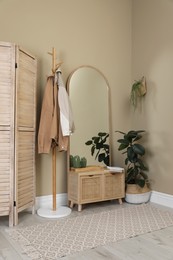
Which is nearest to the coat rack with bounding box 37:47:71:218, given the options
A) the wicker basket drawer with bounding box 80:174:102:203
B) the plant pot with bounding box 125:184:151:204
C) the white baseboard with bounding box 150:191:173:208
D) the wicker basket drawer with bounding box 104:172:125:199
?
the wicker basket drawer with bounding box 80:174:102:203

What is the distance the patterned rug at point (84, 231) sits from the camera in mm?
2104

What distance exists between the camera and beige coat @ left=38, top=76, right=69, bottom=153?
3021mm

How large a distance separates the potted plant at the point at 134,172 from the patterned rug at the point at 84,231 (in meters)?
0.36

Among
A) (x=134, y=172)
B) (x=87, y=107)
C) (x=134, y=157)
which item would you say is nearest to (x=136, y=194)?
(x=134, y=172)

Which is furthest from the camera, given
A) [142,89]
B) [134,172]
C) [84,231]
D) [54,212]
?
[142,89]

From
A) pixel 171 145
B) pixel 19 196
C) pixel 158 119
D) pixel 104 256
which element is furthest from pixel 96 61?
pixel 104 256

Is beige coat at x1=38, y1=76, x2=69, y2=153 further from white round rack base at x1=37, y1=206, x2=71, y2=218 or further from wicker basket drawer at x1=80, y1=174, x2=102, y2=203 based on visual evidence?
white round rack base at x1=37, y1=206, x2=71, y2=218

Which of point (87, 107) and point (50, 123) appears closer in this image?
point (50, 123)

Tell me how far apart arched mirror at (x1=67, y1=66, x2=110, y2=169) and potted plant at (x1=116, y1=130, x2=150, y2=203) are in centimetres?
37

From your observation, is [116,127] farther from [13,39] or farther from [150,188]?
[13,39]

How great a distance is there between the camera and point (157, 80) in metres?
3.61

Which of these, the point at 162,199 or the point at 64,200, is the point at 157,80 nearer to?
the point at 162,199

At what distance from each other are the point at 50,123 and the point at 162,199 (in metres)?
1.79

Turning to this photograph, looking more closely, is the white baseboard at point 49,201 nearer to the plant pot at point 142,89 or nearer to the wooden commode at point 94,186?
the wooden commode at point 94,186
